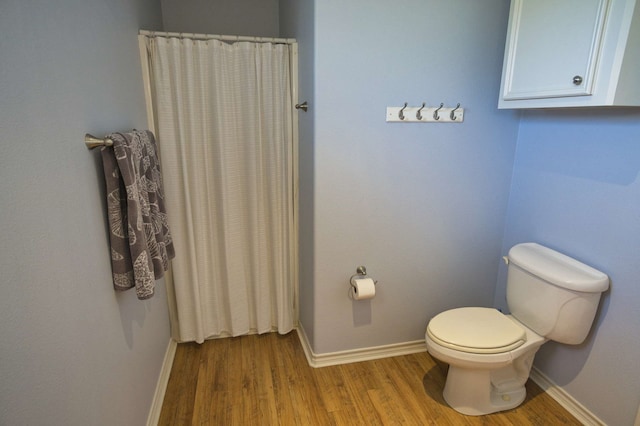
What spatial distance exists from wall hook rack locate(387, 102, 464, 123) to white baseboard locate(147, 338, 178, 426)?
1845mm

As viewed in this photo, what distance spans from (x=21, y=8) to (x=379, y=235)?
1.71m

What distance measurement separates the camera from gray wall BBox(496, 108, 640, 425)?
5.02 feet

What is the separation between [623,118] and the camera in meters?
1.52

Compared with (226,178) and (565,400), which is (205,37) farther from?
(565,400)

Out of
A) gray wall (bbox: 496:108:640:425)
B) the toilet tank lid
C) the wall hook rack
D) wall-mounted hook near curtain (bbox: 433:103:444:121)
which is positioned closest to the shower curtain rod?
the wall hook rack

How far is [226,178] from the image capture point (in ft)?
6.94

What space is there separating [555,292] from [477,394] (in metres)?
0.64

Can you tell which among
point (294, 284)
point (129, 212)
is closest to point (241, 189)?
point (294, 284)

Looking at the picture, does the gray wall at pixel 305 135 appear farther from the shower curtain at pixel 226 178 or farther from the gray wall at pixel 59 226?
the gray wall at pixel 59 226

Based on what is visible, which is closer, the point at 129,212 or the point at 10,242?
the point at 10,242

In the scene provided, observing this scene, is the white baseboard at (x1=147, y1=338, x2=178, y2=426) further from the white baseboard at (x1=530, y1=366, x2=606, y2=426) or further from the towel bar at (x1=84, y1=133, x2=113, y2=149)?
the white baseboard at (x1=530, y1=366, x2=606, y2=426)

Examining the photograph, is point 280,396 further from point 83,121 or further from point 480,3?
point 480,3

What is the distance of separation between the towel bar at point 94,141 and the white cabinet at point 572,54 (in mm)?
1741

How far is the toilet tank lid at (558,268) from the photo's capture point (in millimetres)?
1587
